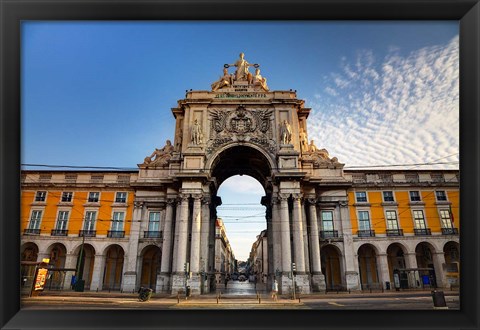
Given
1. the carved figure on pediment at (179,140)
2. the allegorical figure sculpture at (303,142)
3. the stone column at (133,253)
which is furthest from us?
the allegorical figure sculpture at (303,142)

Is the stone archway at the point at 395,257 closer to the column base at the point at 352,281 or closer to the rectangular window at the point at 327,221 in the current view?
the column base at the point at 352,281

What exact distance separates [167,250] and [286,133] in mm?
16575

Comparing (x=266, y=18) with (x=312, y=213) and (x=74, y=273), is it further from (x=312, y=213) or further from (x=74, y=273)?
(x=74, y=273)

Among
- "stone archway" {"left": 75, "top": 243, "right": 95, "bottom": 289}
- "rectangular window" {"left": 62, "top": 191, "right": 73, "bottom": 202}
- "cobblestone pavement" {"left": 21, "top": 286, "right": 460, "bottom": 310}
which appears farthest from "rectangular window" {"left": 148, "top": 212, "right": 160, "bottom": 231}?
"cobblestone pavement" {"left": 21, "top": 286, "right": 460, "bottom": 310}

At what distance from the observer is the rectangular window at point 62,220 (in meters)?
34.2

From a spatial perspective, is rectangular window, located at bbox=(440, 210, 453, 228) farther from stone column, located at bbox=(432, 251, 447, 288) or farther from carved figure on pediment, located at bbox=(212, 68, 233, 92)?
carved figure on pediment, located at bbox=(212, 68, 233, 92)

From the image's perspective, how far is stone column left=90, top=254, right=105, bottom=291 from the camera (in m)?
32.8

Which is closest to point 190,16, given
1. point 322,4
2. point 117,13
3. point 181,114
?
point 117,13

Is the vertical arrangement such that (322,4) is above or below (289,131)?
below

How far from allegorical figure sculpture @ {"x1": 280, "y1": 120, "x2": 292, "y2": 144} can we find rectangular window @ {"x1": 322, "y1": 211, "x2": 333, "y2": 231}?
28.6 ft

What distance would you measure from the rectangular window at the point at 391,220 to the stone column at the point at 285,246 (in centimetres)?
1199

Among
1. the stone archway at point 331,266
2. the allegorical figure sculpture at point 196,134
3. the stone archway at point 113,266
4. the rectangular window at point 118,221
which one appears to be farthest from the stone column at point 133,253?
the stone archway at point 331,266

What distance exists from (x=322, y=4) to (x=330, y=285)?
32.5 metres
